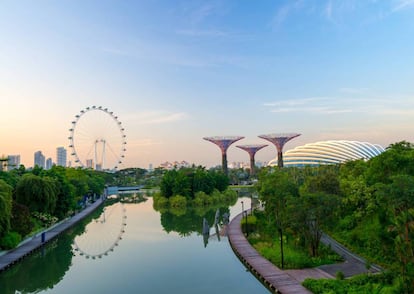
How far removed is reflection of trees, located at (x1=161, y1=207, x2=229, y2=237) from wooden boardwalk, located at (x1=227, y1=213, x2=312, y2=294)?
714cm

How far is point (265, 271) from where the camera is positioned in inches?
631

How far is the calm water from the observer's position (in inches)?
621

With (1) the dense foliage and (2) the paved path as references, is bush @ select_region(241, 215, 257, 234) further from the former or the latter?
(1) the dense foliage

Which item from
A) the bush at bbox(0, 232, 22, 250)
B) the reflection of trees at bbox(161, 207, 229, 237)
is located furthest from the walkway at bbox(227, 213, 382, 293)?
the bush at bbox(0, 232, 22, 250)

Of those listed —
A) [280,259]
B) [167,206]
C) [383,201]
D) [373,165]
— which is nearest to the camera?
[383,201]

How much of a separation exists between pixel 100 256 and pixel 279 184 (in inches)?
463

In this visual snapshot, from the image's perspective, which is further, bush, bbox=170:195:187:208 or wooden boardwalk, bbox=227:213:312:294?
bush, bbox=170:195:187:208

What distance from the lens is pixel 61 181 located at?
106 feet

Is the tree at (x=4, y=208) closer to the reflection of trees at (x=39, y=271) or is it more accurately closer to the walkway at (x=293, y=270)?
the reflection of trees at (x=39, y=271)

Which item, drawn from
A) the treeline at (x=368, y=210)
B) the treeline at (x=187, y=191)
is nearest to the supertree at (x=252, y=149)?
the treeline at (x=187, y=191)

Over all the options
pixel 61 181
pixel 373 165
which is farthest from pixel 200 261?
pixel 61 181

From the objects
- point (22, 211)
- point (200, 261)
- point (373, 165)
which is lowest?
point (200, 261)

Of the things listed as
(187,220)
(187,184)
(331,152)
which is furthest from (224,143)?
(187,220)

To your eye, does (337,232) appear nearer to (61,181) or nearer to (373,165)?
(373,165)
